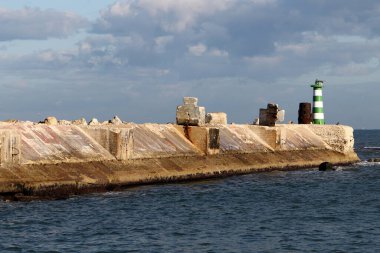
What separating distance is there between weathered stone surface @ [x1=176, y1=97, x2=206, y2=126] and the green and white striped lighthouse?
17455 millimetres

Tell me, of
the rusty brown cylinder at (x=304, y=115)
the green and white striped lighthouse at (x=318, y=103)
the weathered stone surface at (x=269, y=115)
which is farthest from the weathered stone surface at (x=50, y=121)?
the green and white striped lighthouse at (x=318, y=103)

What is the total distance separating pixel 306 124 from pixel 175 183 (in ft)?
66.8

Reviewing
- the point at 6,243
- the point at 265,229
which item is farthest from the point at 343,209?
the point at 6,243

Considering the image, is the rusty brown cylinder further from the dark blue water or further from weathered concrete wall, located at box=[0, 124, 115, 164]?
weathered concrete wall, located at box=[0, 124, 115, 164]

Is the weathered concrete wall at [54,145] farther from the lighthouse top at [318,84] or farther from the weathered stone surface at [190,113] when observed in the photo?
the lighthouse top at [318,84]

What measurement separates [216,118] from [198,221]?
19.7 metres

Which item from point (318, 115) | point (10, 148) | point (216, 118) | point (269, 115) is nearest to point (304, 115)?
point (318, 115)

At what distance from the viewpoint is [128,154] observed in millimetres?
29594

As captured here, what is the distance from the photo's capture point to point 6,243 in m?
17.8

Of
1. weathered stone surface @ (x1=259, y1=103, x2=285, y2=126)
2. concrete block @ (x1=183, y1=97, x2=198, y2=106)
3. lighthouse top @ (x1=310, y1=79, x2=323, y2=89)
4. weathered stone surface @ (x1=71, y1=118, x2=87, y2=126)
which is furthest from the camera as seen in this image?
lighthouse top @ (x1=310, y1=79, x2=323, y2=89)

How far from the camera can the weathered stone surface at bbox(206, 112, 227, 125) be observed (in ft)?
133

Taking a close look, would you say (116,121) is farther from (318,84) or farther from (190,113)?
(318,84)

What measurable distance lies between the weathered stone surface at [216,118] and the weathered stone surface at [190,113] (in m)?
3.29

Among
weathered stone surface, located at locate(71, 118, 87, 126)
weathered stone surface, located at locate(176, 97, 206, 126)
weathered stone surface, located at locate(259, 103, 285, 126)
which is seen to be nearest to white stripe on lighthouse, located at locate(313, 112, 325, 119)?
weathered stone surface, located at locate(259, 103, 285, 126)
